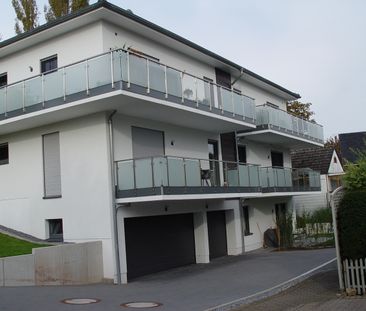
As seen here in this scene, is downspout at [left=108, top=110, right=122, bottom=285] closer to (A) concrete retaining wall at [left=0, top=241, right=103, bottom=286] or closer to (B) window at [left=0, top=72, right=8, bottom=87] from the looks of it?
(A) concrete retaining wall at [left=0, top=241, right=103, bottom=286]

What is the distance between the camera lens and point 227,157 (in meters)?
24.3

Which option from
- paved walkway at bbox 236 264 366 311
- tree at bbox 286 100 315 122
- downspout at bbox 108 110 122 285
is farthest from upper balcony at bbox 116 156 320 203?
tree at bbox 286 100 315 122

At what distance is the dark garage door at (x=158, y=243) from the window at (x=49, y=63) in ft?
21.0

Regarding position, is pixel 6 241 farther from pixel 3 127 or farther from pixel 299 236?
pixel 299 236

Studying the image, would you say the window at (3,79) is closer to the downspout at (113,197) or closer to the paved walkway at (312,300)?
the downspout at (113,197)

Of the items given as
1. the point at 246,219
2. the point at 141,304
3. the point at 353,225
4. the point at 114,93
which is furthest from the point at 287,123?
the point at 141,304

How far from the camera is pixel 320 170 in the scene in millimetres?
39812

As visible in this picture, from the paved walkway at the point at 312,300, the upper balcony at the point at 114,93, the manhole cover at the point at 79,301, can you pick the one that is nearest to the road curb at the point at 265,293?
the paved walkway at the point at 312,300

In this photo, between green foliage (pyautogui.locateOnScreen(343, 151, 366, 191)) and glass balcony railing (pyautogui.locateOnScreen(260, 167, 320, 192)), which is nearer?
green foliage (pyautogui.locateOnScreen(343, 151, 366, 191))

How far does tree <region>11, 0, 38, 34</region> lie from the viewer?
1188 inches

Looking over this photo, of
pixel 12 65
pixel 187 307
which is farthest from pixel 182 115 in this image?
pixel 187 307

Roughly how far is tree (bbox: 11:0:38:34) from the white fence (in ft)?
80.1

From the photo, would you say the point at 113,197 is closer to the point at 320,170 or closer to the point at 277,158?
the point at 277,158

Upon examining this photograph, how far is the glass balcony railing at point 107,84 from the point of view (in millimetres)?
15289
